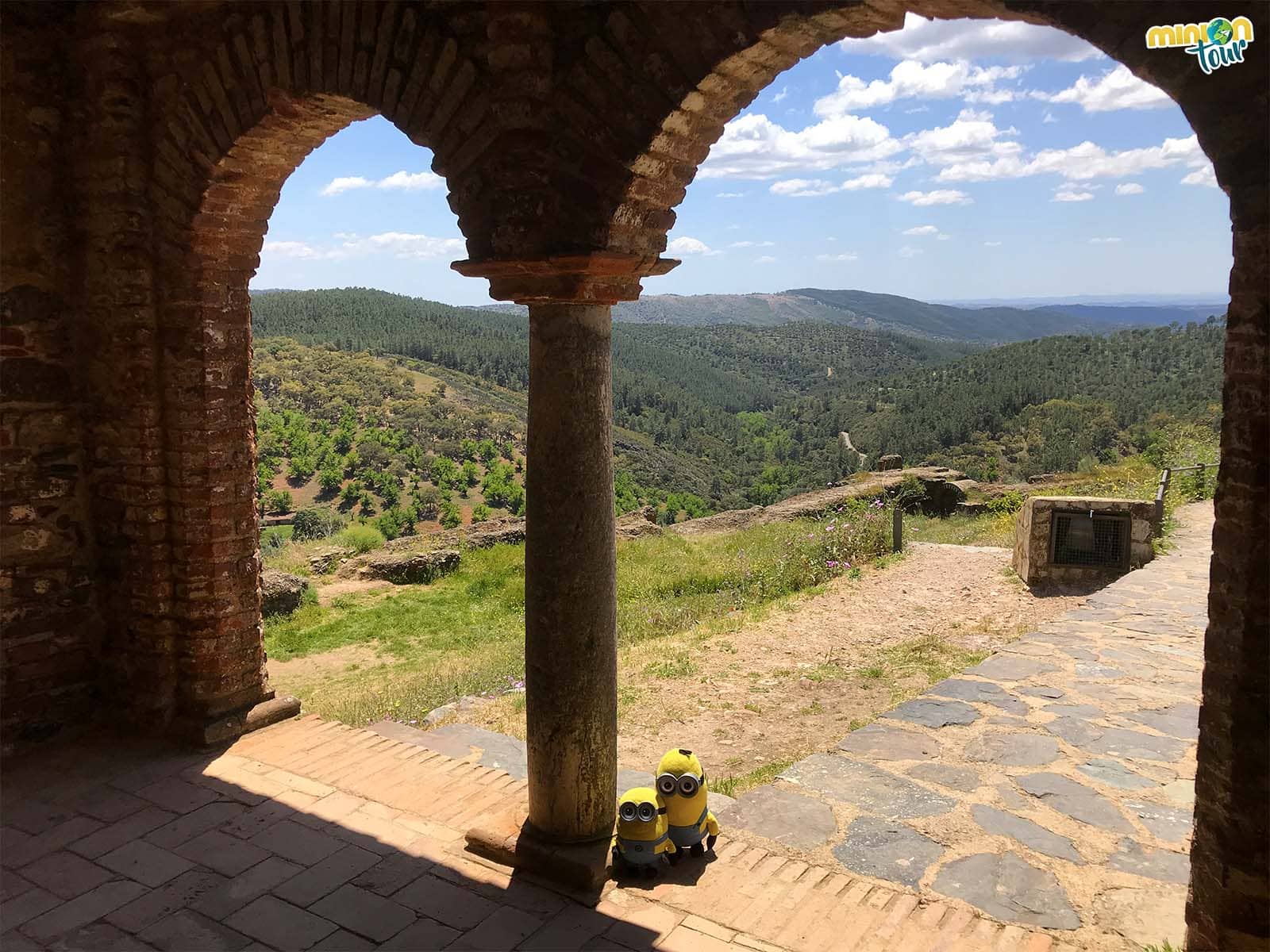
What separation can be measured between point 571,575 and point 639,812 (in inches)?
39.1

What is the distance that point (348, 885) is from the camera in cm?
362

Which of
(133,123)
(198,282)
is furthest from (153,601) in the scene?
(133,123)

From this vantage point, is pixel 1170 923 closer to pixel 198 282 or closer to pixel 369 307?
pixel 198 282

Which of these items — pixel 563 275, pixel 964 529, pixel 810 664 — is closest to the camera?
pixel 563 275

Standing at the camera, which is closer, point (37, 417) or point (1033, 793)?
point (1033, 793)

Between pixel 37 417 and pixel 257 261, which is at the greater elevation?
pixel 257 261

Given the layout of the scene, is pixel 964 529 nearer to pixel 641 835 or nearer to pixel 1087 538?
pixel 1087 538

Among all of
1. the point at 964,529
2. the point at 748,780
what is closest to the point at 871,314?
the point at 964,529

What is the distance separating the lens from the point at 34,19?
4.64 meters

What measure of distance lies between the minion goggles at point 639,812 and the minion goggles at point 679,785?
12 cm

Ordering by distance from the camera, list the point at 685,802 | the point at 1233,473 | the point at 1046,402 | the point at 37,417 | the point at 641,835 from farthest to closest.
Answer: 1. the point at 1046,402
2. the point at 37,417
3. the point at 685,802
4. the point at 641,835
5. the point at 1233,473

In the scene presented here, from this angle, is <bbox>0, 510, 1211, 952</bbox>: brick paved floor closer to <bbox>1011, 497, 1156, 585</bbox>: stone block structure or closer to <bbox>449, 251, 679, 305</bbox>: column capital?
<bbox>449, 251, 679, 305</bbox>: column capital

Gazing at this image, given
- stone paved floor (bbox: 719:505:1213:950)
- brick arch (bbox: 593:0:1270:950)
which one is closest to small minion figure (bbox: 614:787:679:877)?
stone paved floor (bbox: 719:505:1213:950)

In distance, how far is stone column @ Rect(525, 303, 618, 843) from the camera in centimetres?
350
